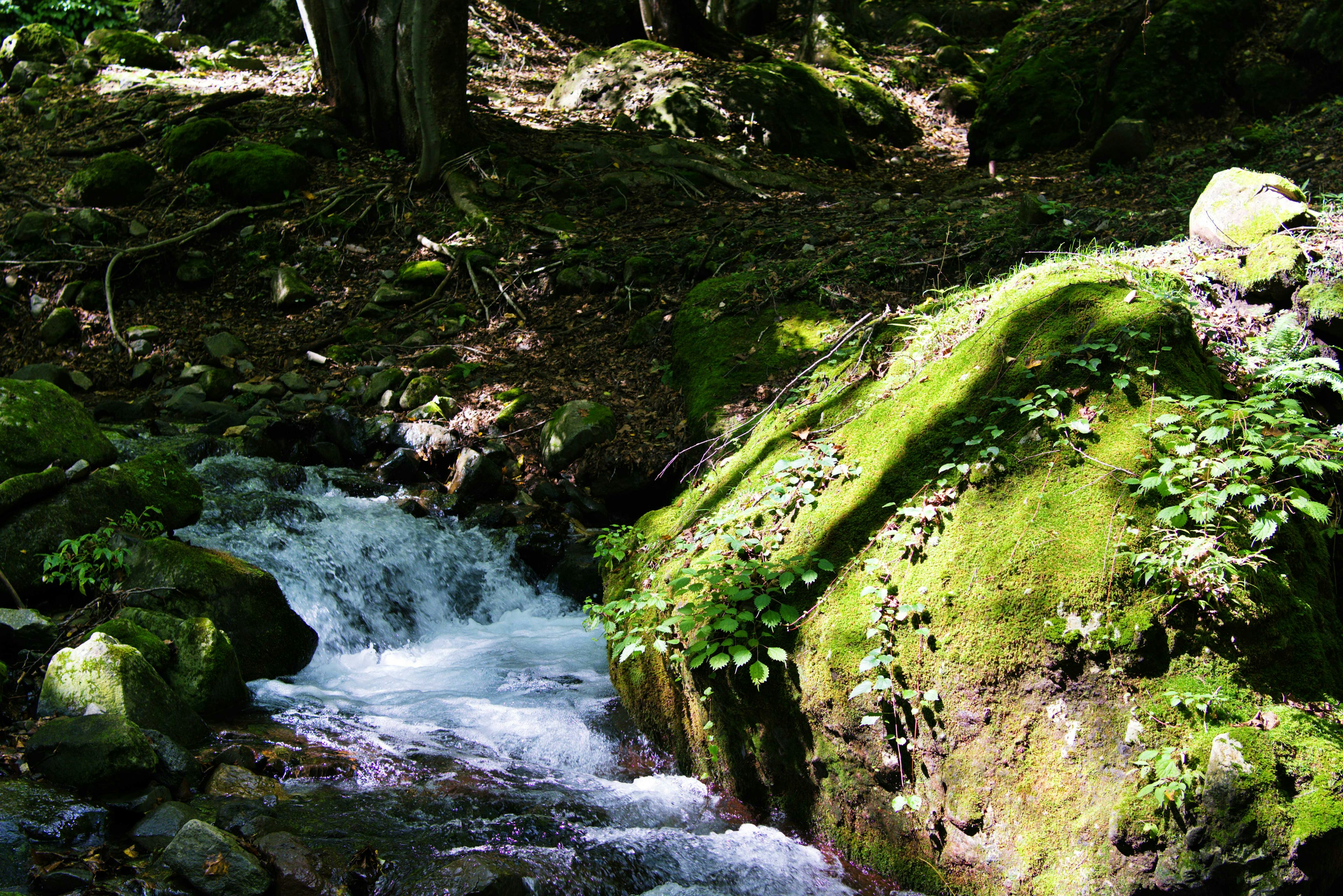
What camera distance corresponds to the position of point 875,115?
1330 cm

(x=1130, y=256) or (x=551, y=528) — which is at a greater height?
(x=1130, y=256)

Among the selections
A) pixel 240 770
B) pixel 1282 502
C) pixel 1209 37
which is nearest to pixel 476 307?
pixel 240 770

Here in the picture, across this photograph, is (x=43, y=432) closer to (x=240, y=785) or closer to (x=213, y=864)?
(x=240, y=785)

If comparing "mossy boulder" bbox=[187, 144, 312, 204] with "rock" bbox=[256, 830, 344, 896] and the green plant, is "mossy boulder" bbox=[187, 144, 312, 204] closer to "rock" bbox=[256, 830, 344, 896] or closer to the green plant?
the green plant

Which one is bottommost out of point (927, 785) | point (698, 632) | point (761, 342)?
point (927, 785)

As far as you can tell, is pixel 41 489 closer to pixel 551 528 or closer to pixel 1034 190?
pixel 551 528

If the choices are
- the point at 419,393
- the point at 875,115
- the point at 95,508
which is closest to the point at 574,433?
Answer: the point at 419,393

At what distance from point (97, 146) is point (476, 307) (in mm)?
6323

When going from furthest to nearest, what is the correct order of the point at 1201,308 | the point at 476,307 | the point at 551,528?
the point at 476,307
the point at 551,528
the point at 1201,308

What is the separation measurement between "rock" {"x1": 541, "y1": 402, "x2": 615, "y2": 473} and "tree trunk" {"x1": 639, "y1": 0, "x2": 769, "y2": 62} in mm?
9664

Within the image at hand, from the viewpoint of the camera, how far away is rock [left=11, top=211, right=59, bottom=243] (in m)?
8.79

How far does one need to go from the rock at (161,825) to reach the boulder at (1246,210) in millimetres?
5590

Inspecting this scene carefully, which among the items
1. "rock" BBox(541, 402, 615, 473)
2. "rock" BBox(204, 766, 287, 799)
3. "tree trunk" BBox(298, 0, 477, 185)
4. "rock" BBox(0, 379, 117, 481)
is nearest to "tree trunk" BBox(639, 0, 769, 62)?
"tree trunk" BBox(298, 0, 477, 185)

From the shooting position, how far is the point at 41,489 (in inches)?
190
